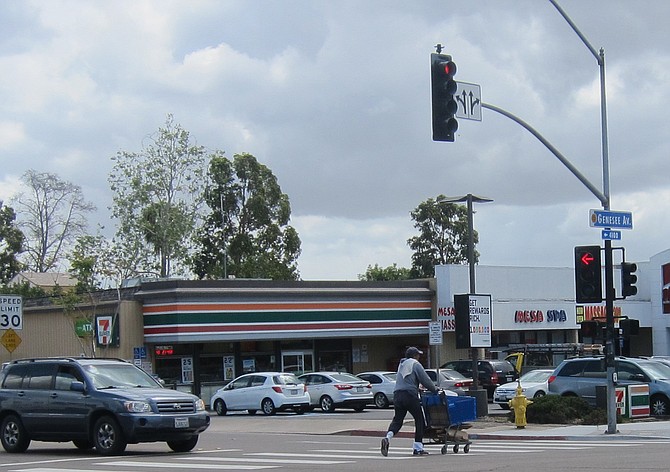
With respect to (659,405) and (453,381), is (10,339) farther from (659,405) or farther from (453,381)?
(659,405)

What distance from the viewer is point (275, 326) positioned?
154 ft

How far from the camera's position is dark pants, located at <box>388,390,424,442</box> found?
1831 cm

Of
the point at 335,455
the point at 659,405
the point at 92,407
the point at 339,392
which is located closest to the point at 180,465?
the point at 92,407

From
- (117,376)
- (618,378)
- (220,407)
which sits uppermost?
(117,376)

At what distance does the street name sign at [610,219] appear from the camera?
2372 cm

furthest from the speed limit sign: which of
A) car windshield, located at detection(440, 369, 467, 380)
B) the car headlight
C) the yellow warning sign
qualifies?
the car headlight

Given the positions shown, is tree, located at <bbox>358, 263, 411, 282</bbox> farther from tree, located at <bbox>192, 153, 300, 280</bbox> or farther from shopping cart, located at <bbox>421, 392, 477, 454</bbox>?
shopping cart, located at <bbox>421, 392, 477, 454</bbox>

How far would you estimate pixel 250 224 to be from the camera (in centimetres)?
7112

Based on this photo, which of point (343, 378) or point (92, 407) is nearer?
point (92, 407)

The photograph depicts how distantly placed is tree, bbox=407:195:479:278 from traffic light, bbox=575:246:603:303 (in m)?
64.9

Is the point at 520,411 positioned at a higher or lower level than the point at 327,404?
higher

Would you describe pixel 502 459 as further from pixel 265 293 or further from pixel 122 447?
pixel 265 293

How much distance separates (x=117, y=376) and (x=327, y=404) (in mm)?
19553

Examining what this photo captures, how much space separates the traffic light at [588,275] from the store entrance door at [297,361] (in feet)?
85.6
